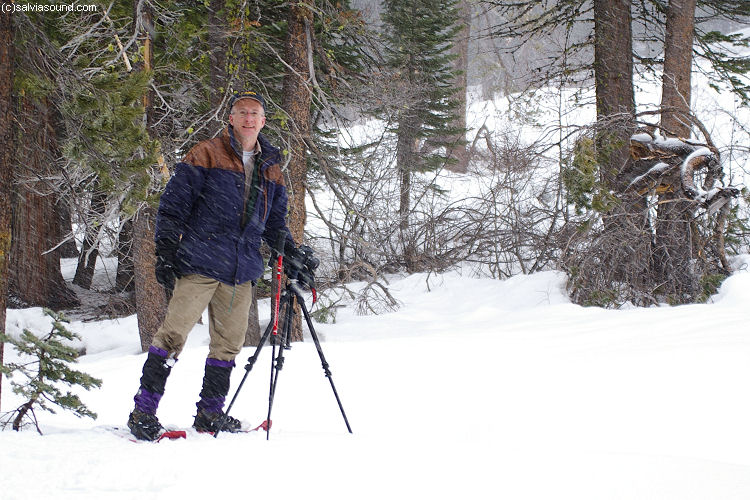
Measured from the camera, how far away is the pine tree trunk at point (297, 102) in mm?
8062

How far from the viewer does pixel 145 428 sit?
359 centimetres

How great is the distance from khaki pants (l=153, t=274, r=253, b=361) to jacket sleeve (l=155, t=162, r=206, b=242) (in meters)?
0.30

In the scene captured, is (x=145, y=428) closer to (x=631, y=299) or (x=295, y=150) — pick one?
(x=295, y=150)

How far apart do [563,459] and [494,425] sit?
1303 millimetres

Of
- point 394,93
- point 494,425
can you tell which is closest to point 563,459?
point 494,425

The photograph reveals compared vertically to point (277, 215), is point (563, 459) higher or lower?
lower

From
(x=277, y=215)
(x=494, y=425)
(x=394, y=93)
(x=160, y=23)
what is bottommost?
(x=494, y=425)

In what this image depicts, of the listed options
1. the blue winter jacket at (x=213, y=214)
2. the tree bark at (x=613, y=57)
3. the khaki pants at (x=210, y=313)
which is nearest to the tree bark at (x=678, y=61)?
the tree bark at (x=613, y=57)

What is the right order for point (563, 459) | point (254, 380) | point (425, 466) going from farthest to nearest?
point (254, 380) → point (563, 459) → point (425, 466)

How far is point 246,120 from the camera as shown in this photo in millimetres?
3895

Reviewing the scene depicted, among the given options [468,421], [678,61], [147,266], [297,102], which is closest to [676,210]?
[678,61]

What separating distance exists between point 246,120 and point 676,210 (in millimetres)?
6879

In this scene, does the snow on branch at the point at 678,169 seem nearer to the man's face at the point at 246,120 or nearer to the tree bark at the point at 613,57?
the tree bark at the point at 613,57

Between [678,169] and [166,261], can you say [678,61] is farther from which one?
[166,261]
